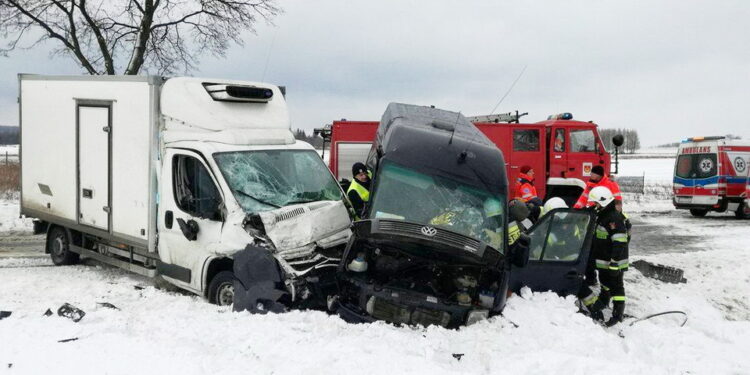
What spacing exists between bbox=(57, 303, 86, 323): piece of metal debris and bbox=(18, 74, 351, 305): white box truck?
4.47 ft

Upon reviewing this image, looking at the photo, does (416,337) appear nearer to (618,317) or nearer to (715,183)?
(618,317)

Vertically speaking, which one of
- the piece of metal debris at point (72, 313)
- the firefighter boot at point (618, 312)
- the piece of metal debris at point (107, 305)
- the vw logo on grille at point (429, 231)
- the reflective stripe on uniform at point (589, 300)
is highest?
the vw logo on grille at point (429, 231)

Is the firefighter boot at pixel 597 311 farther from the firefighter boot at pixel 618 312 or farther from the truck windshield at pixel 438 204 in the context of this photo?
the truck windshield at pixel 438 204

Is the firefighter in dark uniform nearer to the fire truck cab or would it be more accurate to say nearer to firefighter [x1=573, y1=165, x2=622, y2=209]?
firefighter [x1=573, y1=165, x2=622, y2=209]

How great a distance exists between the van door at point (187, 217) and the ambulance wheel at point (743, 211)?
1799cm

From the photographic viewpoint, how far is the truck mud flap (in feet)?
18.3

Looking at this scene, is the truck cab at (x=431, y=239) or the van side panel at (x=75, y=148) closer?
the truck cab at (x=431, y=239)

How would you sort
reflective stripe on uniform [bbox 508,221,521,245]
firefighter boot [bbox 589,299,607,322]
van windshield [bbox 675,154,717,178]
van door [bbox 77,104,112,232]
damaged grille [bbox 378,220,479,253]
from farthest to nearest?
van windshield [bbox 675,154,717,178] < van door [bbox 77,104,112,232] < firefighter boot [bbox 589,299,607,322] < reflective stripe on uniform [bbox 508,221,521,245] < damaged grille [bbox 378,220,479,253]

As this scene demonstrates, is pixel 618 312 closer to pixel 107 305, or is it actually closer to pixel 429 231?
pixel 429 231

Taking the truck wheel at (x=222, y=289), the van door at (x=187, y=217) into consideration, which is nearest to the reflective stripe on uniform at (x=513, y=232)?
the truck wheel at (x=222, y=289)

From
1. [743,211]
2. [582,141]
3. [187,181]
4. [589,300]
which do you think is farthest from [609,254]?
[743,211]

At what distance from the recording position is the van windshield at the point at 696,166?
1859cm

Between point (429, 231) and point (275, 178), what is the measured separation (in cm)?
230

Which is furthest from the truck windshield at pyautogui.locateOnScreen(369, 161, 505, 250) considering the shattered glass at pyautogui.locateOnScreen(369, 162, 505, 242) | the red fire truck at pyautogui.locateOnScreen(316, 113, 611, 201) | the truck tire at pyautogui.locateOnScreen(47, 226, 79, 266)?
the red fire truck at pyautogui.locateOnScreen(316, 113, 611, 201)
